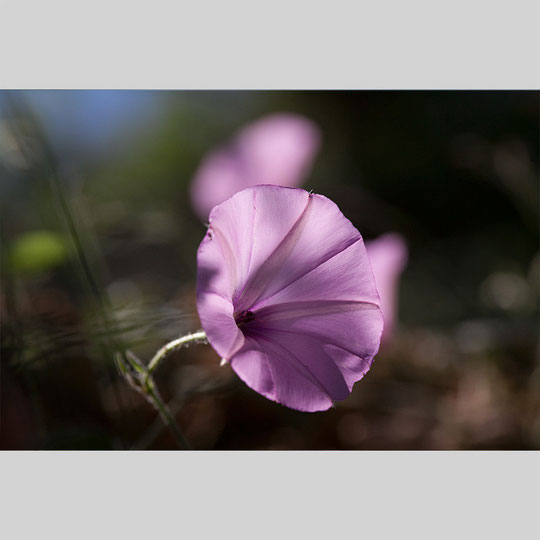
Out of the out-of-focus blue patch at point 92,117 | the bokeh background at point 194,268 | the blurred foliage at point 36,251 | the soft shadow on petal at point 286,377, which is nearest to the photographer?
the soft shadow on petal at point 286,377

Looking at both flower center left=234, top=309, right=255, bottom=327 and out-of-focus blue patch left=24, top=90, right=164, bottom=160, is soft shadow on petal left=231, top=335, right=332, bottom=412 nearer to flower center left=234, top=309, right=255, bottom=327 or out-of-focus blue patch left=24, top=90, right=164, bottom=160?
flower center left=234, top=309, right=255, bottom=327

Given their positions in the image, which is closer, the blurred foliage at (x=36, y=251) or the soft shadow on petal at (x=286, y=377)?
the soft shadow on petal at (x=286, y=377)

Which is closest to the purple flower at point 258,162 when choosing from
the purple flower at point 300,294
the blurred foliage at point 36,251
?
the blurred foliage at point 36,251

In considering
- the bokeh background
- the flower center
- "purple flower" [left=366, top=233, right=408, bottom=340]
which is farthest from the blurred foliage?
"purple flower" [left=366, top=233, right=408, bottom=340]

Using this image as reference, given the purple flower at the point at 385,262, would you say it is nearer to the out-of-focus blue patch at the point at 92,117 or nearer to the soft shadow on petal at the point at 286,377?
the soft shadow on petal at the point at 286,377

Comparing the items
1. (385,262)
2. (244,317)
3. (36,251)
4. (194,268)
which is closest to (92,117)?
(194,268)

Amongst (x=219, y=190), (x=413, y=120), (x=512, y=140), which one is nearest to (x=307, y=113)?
(x=413, y=120)

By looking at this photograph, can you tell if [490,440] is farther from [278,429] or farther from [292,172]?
[292,172]
